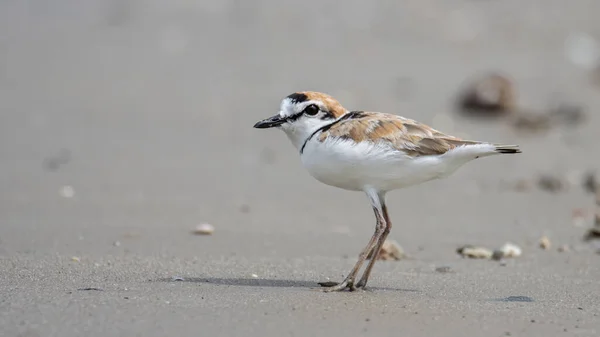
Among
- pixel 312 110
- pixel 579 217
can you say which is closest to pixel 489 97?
pixel 579 217

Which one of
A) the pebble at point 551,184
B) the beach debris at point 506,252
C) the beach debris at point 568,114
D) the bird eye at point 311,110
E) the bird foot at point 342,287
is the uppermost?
the beach debris at point 568,114

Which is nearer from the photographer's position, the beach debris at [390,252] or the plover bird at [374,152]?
the plover bird at [374,152]

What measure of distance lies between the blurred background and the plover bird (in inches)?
48.1

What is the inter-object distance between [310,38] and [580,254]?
7.03 metres

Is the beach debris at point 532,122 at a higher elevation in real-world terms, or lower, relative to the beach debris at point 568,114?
lower

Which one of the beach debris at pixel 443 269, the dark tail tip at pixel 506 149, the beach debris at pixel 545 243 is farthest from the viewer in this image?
the beach debris at pixel 545 243

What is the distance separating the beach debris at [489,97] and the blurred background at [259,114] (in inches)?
1.0

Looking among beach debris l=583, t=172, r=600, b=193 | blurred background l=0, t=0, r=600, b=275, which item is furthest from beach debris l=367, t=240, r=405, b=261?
beach debris l=583, t=172, r=600, b=193

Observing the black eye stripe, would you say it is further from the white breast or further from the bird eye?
the white breast

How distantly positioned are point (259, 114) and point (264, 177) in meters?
1.91

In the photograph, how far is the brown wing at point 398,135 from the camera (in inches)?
200

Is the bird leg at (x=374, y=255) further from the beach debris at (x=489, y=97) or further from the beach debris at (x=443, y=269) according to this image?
the beach debris at (x=489, y=97)

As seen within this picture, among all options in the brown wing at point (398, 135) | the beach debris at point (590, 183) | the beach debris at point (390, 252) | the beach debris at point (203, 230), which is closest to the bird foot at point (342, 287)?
the brown wing at point (398, 135)

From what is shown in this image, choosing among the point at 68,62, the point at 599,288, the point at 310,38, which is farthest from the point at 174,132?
the point at 599,288
